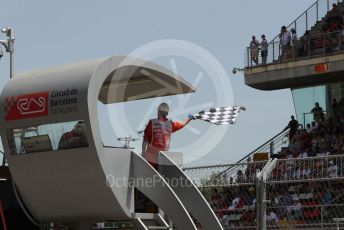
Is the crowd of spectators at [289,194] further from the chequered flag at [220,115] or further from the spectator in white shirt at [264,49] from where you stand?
the spectator in white shirt at [264,49]

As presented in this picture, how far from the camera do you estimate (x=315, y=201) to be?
48.7 ft

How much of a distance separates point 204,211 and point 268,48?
1564 cm

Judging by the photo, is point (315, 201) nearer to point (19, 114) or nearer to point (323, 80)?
point (19, 114)

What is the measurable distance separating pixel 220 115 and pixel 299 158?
2.42m

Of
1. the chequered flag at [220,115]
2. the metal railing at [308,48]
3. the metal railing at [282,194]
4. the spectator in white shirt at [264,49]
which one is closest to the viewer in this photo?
the metal railing at [282,194]

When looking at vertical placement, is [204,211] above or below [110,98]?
below

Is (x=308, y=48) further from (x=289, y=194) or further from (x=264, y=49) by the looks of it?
(x=289, y=194)

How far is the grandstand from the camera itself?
44.5ft

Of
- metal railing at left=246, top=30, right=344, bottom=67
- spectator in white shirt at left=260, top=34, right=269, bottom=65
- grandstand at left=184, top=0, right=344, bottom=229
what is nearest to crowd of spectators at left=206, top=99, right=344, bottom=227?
grandstand at left=184, top=0, right=344, bottom=229

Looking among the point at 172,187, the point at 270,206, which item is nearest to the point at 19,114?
the point at 172,187

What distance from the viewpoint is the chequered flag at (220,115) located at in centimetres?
1503

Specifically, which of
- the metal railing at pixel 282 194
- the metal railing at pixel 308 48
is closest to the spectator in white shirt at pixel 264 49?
the metal railing at pixel 308 48

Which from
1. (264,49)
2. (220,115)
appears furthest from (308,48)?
(220,115)

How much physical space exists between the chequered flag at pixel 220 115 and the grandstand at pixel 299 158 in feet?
3.07
